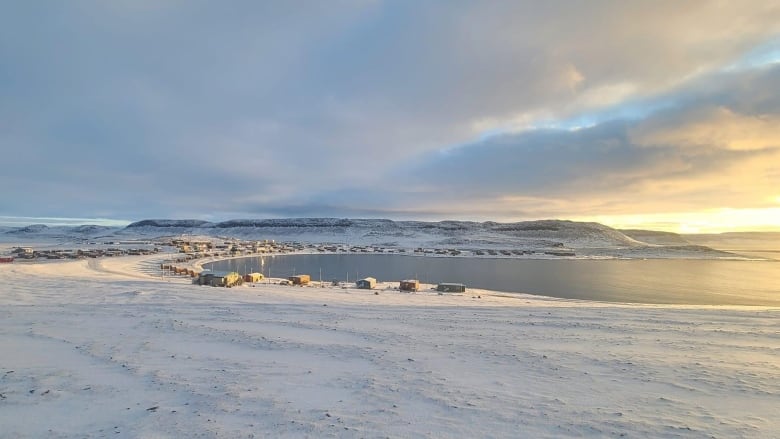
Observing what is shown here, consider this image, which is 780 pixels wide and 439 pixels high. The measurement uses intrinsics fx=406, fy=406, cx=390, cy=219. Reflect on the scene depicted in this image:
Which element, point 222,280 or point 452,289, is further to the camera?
point 452,289

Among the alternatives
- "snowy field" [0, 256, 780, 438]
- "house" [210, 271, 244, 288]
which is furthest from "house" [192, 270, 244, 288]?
"snowy field" [0, 256, 780, 438]

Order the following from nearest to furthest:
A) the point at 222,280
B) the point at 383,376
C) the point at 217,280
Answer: the point at 383,376 → the point at 222,280 → the point at 217,280

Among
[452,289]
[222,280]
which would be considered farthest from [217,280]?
[452,289]

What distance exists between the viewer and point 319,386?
27.0 ft

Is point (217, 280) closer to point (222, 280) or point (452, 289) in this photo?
point (222, 280)

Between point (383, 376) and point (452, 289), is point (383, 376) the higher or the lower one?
the higher one

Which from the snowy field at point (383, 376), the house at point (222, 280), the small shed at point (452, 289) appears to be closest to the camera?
the snowy field at point (383, 376)

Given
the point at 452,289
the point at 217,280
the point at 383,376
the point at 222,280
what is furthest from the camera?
the point at 452,289

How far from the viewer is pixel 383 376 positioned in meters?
8.81

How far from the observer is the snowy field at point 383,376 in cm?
652

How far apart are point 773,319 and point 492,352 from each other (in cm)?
1244

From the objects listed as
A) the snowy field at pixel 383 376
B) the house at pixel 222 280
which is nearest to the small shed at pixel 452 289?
the house at pixel 222 280

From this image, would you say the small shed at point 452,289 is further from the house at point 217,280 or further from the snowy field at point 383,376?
the snowy field at point 383,376

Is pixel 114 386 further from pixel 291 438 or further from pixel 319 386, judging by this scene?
pixel 291 438
